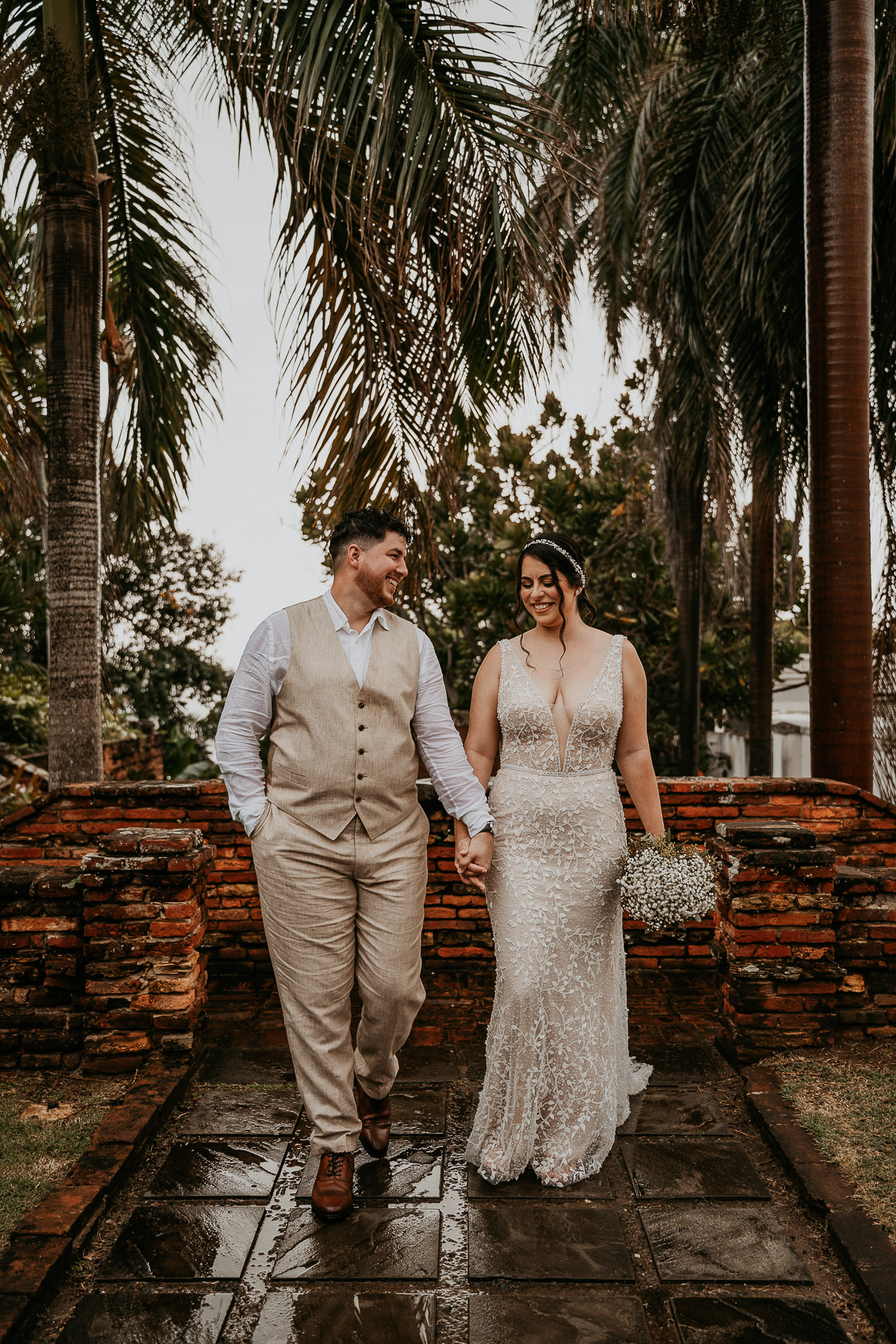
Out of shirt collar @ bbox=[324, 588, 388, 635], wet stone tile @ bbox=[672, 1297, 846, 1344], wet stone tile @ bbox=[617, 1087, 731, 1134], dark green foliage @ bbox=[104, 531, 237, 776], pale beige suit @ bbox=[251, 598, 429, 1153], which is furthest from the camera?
dark green foliage @ bbox=[104, 531, 237, 776]

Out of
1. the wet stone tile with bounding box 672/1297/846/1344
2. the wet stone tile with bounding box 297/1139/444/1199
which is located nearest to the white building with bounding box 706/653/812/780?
the wet stone tile with bounding box 297/1139/444/1199

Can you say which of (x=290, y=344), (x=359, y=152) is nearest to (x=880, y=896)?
(x=290, y=344)

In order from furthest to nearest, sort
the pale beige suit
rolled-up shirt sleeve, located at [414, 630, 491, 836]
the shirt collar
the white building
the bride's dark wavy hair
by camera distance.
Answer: the white building → the bride's dark wavy hair → rolled-up shirt sleeve, located at [414, 630, 491, 836] → the shirt collar → the pale beige suit

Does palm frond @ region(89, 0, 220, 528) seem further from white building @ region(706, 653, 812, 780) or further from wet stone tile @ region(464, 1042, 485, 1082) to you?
white building @ region(706, 653, 812, 780)

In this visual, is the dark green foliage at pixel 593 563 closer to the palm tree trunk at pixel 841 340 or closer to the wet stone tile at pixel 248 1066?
the palm tree trunk at pixel 841 340

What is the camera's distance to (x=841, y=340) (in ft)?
18.4

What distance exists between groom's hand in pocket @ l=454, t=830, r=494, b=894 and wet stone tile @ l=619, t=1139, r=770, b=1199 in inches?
42.5

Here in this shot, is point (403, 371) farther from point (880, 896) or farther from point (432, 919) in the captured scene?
point (880, 896)

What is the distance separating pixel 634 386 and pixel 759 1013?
36.0 ft

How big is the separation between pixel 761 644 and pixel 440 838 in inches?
276

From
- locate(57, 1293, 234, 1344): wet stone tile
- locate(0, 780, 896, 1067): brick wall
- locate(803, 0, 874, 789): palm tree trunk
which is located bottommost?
locate(57, 1293, 234, 1344): wet stone tile

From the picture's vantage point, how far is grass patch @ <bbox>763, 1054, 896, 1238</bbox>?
312cm

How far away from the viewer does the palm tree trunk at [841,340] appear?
5.55m

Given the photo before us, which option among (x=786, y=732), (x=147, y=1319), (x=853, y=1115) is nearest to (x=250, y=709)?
(x=147, y=1319)
